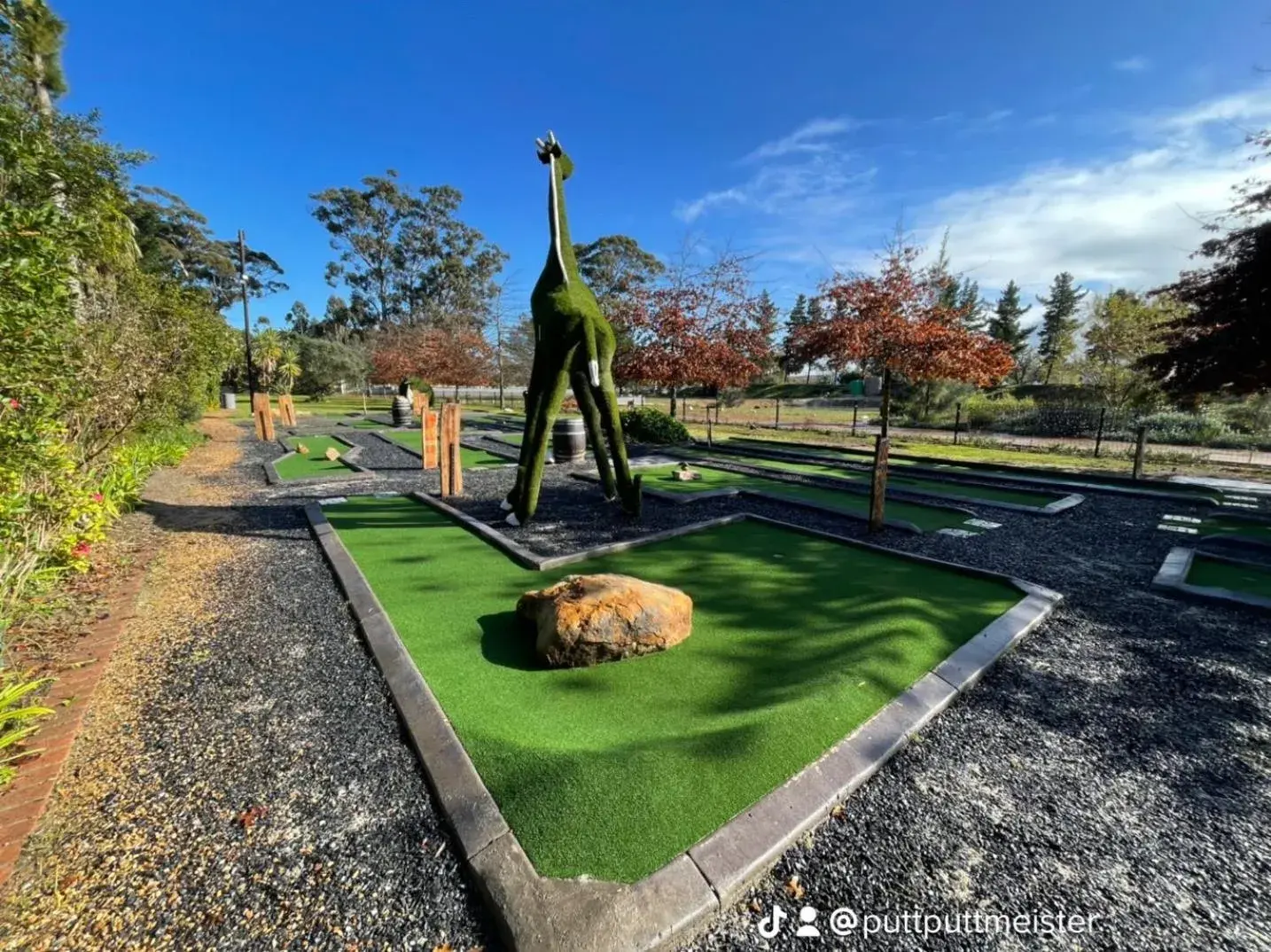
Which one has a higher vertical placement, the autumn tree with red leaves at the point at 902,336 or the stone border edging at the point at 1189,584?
the autumn tree with red leaves at the point at 902,336

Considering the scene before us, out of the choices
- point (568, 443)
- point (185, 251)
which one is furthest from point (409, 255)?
point (568, 443)

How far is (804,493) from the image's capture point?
9094mm

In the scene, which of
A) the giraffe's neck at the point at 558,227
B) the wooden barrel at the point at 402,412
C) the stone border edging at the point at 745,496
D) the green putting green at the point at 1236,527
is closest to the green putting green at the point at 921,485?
the stone border edging at the point at 745,496

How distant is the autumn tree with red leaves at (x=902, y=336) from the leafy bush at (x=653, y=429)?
492cm

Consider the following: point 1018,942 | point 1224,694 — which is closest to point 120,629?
point 1018,942

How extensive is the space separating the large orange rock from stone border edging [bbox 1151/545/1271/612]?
468cm

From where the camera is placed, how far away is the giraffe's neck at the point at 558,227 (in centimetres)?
647

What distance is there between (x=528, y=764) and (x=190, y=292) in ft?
52.0

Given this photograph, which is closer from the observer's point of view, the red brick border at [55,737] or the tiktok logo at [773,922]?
the tiktok logo at [773,922]

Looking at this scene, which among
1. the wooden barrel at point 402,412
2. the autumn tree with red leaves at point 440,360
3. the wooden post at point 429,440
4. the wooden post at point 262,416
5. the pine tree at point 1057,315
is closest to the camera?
the wooden post at point 429,440

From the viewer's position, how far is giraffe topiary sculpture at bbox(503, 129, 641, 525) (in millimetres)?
6250

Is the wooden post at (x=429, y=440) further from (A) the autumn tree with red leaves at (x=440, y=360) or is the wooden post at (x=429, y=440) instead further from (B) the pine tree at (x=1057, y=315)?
(B) the pine tree at (x=1057, y=315)

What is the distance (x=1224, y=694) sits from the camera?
3.20 m

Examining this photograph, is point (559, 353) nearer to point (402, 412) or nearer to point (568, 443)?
point (568, 443)
